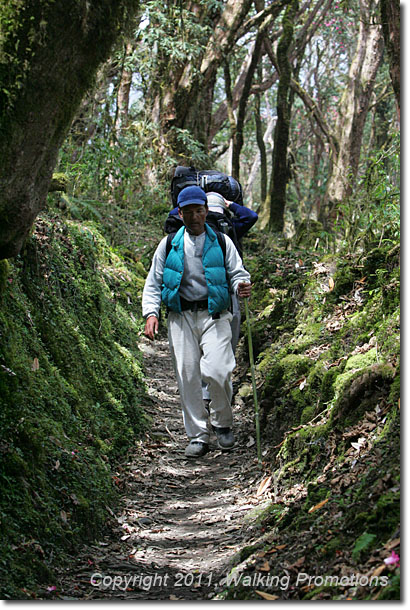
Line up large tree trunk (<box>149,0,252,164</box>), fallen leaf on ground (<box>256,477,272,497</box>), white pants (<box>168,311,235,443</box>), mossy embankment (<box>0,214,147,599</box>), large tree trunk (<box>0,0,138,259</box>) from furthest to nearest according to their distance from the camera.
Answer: large tree trunk (<box>149,0,252,164</box>) < white pants (<box>168,311,235,443</box>) < fallen leaf on ground (<box>256,477,272,497</box>) < mossy embankment (<box>0,214,147,599</box>) < large tree trunk (<box>0,0,138,259</box>)

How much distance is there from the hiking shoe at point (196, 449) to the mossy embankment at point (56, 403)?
588 millimetres

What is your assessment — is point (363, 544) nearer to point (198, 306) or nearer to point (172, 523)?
point (172, 523)

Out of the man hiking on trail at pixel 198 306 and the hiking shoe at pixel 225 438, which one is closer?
the man hiking on trail at pixel 198 306

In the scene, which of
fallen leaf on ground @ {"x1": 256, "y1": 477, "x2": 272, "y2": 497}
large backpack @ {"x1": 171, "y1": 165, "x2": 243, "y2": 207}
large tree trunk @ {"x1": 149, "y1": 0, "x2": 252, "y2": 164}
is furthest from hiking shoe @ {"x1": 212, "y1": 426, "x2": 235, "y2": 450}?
large tree trunk @ {"x1": 149, "y1": 0, "x2": 252, "y2": 164}

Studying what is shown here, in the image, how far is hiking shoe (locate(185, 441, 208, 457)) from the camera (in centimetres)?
655

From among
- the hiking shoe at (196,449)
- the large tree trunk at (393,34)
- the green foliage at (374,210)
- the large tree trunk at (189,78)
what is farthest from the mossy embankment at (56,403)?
the large tree trunk at (189,78)

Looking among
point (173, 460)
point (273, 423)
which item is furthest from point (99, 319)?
point (273, 423)

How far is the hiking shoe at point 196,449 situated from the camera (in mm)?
6547

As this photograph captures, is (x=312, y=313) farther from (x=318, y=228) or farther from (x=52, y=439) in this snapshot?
(x=318, y=228)

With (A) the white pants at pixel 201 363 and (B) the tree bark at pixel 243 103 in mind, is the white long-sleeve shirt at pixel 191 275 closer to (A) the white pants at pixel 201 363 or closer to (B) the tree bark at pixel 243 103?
(A) the white pants at pixel 201 363

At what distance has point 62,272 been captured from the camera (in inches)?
258

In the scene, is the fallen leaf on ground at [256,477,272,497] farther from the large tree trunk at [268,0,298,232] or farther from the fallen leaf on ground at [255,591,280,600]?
the large tree trunk at [268,0,298,232]

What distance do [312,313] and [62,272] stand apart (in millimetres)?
2934

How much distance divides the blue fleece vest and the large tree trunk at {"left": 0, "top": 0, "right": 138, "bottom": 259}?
8.44 feet
